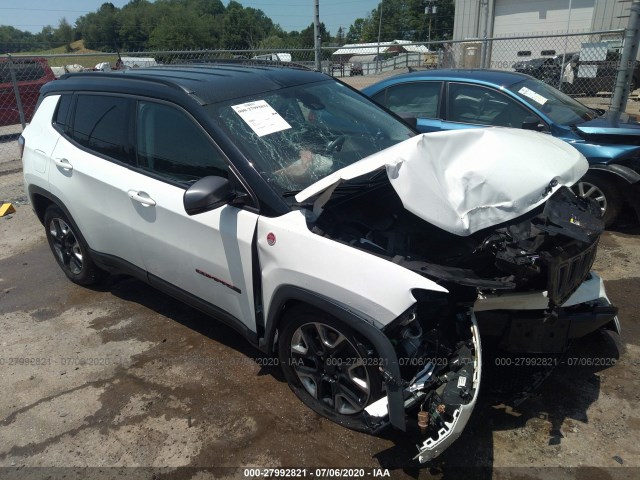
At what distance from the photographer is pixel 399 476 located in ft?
7.86

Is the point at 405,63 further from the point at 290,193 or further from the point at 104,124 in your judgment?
the point at 290,193

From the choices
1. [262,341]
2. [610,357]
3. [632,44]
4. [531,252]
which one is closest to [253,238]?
[262,341]

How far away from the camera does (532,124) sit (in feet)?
16.5

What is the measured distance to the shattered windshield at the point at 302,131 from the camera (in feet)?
9.20

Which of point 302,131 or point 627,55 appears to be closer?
point 302,131

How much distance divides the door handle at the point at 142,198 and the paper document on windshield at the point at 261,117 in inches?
31.6

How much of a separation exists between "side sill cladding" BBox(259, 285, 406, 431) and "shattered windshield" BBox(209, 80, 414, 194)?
576 mm

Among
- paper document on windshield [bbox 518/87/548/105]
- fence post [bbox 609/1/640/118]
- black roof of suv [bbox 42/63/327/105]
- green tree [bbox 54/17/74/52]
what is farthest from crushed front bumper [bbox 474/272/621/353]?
green tree [bbox 54/17/74/52]

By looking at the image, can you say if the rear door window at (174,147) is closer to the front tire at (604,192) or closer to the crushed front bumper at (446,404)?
the crushed front bumper at (446,404)

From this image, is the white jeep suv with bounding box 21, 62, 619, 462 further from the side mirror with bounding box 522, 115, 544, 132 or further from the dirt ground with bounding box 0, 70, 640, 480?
the side mirror with bounding box 522, 115, 544, 132

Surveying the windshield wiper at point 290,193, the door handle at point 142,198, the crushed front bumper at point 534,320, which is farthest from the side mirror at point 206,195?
the crushed front bumper at point 534,320

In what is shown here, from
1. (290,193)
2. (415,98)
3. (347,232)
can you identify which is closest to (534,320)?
(347,232)

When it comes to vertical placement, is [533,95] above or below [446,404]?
above

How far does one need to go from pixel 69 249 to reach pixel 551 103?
5.19 m
